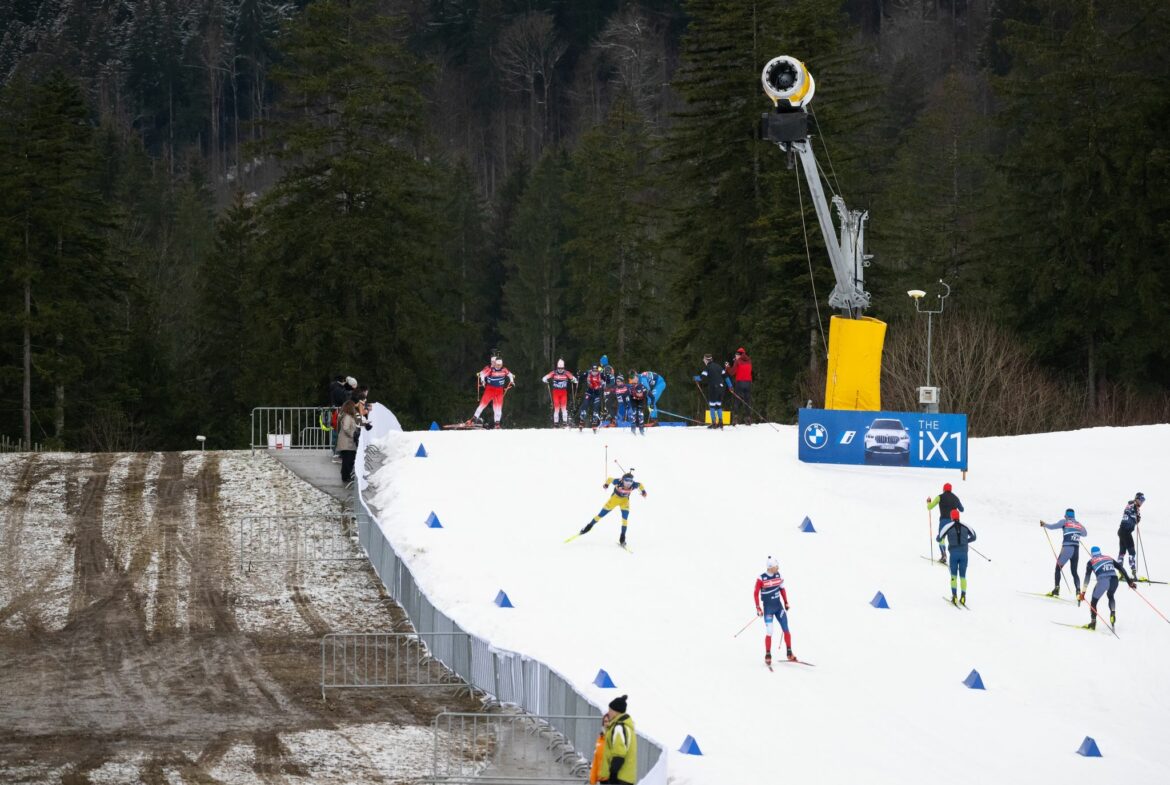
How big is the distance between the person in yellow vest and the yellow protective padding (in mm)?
23605

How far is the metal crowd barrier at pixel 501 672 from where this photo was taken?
16672mm

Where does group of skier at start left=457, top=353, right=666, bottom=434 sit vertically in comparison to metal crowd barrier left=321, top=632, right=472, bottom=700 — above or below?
above

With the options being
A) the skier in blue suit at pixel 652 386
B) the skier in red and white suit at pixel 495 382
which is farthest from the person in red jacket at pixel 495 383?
the skier in blue suit at pixel 652 386

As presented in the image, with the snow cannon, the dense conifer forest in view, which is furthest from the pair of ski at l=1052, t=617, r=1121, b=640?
the dense conifer forest

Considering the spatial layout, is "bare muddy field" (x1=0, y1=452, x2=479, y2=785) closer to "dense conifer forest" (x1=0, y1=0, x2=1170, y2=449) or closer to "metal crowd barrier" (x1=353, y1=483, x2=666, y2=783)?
"metal crowd barrier" (x1=353, y1=483, x2=666, y2=783)

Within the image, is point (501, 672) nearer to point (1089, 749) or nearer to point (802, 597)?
point (1089, 749)

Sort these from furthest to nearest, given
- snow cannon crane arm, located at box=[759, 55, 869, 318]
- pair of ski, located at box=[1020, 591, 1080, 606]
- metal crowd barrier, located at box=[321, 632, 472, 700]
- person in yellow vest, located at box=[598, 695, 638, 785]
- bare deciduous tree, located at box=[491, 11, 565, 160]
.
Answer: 1. bare deciduous tree, located at box=[491, 11, 565, 160]
2. snow cannon crane arm, located at box=[759, 55, 869, 318]
3. pair of ski, located at box=[1020, 591, 1080, 606]
4. metal crowd barrier, located at box=[321, 632, 472, 700]
5. person in yellow vest, located at box=[598, 695, 638, 785]

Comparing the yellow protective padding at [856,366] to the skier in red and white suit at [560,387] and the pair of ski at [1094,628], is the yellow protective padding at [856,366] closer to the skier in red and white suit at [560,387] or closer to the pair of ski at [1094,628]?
the skier in red and white suit at [560,387]

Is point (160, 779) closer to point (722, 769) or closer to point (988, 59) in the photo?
point (722, 769)

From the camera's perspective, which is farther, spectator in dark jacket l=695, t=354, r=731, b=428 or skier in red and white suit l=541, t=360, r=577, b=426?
spectator in dark jacket l=695, t=354, r=731, b=428

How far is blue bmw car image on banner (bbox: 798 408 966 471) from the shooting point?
115 ft

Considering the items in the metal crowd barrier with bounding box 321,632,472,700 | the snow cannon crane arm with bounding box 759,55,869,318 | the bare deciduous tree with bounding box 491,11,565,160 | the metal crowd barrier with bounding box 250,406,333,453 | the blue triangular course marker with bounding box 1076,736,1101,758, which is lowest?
the blue triangular course marker with bounding box 1076,736,1101,758

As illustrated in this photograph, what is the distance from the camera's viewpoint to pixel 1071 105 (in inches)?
2247

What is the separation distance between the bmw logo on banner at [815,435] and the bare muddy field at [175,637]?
37.6 ft
